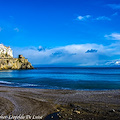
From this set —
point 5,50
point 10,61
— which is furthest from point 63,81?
point 5,50

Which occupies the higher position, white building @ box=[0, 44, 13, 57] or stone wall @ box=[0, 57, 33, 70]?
white building @ box=[0, 44, 13, 57]

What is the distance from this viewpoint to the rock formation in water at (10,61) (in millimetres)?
146325

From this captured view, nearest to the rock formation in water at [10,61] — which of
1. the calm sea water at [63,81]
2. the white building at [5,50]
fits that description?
the white building at [5,50]

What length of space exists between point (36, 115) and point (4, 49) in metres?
183

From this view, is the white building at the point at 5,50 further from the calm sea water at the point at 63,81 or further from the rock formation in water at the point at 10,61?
the calm sea water at the point at 63,81

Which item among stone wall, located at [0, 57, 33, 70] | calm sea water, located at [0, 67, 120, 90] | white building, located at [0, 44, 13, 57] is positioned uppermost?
white building, located at [0, 44, 13, 57]

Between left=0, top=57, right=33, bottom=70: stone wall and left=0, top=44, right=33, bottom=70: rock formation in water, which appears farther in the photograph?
left=0, top=44, right=33, bottom=70: rock formation in water

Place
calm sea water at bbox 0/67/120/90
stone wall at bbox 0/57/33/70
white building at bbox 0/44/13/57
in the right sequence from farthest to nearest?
white building at bbox 0/44/13/57, stone wall at bbox 0/57/33/70, calm sea water at bbox 0/67/120/90

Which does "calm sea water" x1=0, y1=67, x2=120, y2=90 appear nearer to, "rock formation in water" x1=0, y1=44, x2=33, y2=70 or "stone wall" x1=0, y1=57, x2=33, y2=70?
"stone wall" x1=0, y1=57, x2=33, y2=70

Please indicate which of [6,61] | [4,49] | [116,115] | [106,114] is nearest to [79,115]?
[106,114]

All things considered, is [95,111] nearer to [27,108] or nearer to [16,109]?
[27,108]

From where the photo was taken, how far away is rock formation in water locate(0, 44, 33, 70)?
480 feet

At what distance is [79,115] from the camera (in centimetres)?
1212

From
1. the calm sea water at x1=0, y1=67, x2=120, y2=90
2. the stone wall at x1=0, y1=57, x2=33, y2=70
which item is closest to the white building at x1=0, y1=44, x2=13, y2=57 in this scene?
the stone wall at x1=0, y1=57, x2=33, y2=70
